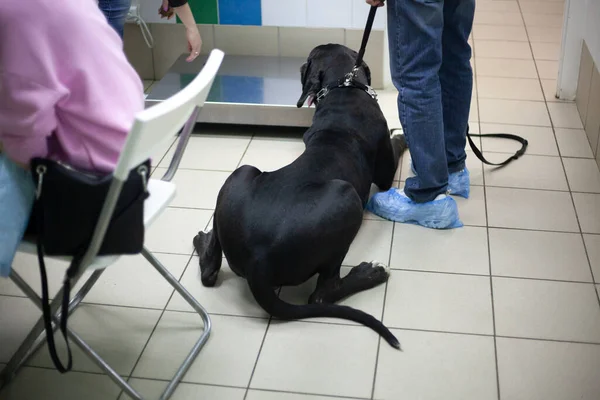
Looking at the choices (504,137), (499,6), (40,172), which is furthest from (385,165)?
(499,6)

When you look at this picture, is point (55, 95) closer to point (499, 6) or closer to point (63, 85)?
point (63, 85)

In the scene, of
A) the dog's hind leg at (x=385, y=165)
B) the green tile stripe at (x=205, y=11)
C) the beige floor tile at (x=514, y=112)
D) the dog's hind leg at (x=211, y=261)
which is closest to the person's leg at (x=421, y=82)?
the dog's hind leg at (x=385, y=165)

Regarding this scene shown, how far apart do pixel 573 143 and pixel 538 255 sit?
88 centimetres

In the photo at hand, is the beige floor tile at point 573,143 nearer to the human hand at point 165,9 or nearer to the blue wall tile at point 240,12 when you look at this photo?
the blue wall tile at point 240,12

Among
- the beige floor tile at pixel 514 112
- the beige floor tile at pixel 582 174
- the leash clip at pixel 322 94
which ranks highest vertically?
the leash clip at pixel 322 94

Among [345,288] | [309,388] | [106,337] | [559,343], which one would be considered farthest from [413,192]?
[106,337]

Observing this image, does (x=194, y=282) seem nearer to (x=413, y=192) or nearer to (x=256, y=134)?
(x=413, y=192)

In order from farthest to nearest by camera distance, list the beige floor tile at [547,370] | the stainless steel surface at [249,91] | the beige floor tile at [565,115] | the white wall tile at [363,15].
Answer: the white wall tile at [363,15] → the beige floor tile at [565,115] → the stainless steel surface at [249,91] → the beige floor tile at [547,370]

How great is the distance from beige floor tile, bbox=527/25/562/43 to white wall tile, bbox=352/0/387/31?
122cm

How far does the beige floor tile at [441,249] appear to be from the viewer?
2.36 meters

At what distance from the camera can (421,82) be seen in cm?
231

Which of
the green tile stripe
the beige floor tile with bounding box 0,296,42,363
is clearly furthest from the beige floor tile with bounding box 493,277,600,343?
the green tile stripe

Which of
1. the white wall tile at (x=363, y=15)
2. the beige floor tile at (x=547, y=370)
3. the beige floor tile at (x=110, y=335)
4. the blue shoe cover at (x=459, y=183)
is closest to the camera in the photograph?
the beige floor tile at (x=547, y=370)

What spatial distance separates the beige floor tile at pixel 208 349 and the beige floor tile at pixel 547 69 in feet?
7.52
